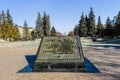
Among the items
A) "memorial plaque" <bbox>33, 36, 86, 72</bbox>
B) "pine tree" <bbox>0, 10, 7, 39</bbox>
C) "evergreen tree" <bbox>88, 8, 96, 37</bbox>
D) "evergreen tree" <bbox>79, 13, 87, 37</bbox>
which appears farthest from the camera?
"evergreen tree" <bbox>88, 8, 96, 37</bbox>

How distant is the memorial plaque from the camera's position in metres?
10.8

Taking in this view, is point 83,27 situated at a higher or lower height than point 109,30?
higher

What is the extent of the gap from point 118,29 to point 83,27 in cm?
1189

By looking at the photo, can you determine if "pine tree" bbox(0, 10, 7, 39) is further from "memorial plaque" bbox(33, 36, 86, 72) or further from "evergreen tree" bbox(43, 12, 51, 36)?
"memorial plaque" bbox(33, 36, 86, 72)

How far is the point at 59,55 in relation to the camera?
1146 cm

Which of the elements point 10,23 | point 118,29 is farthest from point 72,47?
point 10,23

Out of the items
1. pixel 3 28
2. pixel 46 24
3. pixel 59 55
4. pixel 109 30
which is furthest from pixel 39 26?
pixel 59 55

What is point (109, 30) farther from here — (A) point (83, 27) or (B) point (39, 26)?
(B) point (39, 26)

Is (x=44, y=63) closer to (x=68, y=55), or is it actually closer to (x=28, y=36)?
(x=68, y=55)

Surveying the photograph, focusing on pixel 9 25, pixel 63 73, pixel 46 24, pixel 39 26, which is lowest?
pixel 63 73

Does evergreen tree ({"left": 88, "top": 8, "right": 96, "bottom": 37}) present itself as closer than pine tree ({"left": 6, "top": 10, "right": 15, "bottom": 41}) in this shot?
No

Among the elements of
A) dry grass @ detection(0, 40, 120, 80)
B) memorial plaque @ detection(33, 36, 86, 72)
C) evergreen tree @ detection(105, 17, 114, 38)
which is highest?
evergreen tree @ detection(105, 17, 114, 38)

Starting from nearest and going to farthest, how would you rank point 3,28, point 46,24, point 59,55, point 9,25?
point 59,55 → point 3,28 → point 9,25 → point 46,24

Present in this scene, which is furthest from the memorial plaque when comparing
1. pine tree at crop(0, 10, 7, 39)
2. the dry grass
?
pine tree at crop(0, 10, 7, 39)
